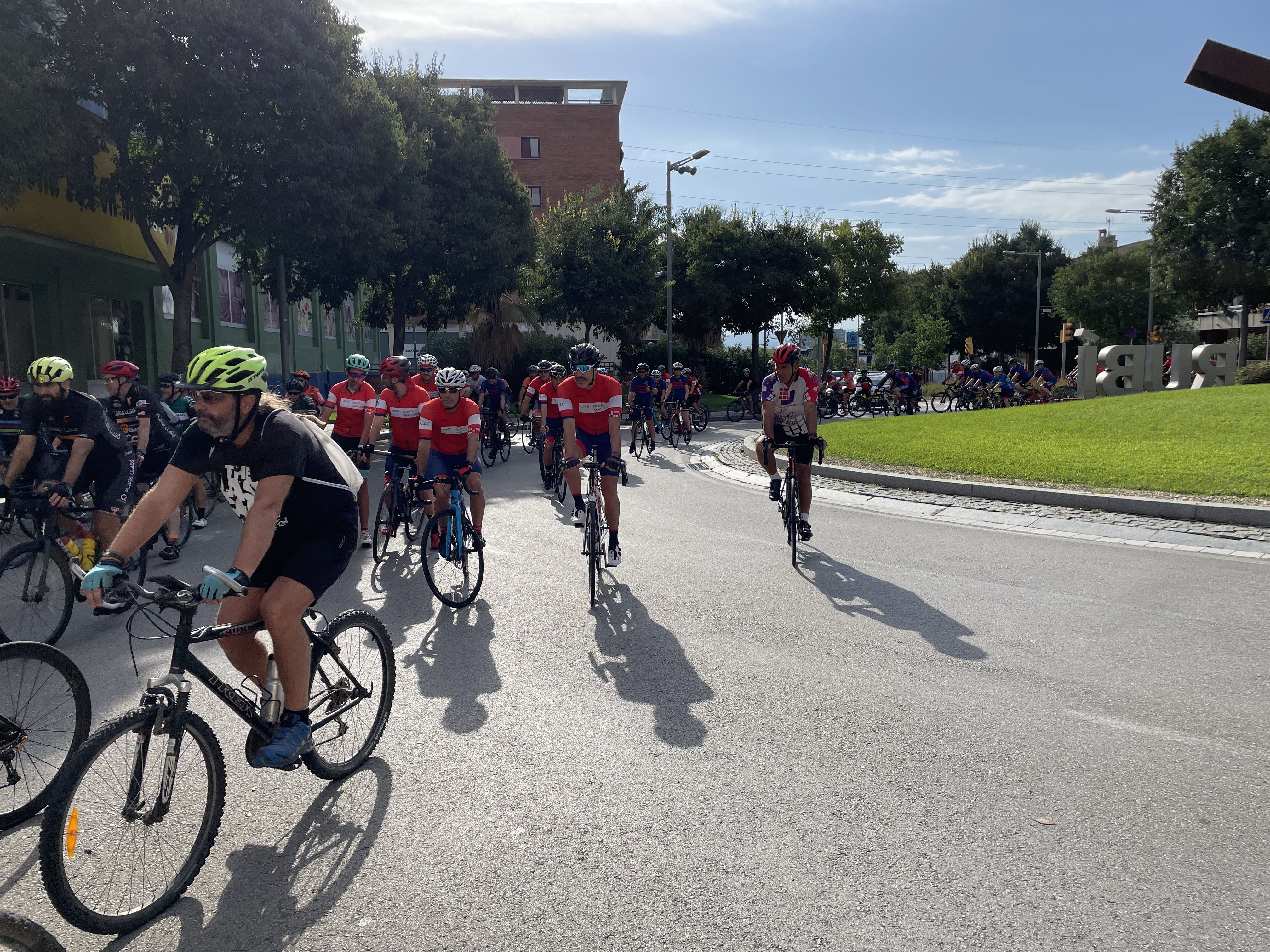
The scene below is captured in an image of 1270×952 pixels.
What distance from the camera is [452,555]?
7.50m

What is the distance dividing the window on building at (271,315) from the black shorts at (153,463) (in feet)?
81.2

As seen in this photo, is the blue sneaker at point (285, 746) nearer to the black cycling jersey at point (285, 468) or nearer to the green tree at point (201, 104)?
the black cycling jersey at point (285, 468)

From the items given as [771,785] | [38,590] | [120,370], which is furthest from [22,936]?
[120,370]

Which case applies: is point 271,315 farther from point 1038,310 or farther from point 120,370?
point 1038,310

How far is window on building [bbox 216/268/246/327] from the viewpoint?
29625mm

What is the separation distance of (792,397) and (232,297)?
2603 cm

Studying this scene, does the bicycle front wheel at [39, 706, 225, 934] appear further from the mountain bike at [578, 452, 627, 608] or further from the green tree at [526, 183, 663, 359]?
the green tree at [526, 183, 663, 359]

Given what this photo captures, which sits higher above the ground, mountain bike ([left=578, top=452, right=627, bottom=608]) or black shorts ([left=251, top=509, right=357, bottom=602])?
black shorts ([left=251, top=509, right=357, bottom=602])

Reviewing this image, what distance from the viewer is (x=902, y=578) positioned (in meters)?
7.94

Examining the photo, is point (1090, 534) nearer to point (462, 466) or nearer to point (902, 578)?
point (902, 578)

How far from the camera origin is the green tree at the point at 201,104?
677 inches

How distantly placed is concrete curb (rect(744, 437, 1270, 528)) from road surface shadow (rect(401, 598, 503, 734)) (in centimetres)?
636

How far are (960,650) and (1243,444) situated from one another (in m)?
11.4

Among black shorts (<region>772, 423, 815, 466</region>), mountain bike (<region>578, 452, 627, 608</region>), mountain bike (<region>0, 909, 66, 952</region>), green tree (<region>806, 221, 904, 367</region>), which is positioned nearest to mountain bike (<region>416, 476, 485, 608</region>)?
mountain bike (<region>578, 452, 627, 608</region>)
